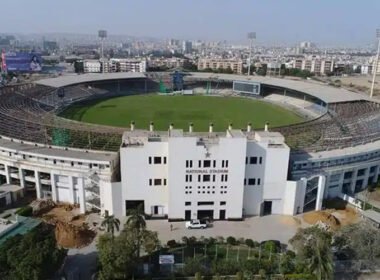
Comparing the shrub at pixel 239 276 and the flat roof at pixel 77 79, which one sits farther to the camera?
the flat roof at pixel 77 79

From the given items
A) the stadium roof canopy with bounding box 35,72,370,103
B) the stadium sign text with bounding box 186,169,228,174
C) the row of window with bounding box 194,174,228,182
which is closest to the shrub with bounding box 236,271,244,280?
the row of window with bounding box 194,174,228,182

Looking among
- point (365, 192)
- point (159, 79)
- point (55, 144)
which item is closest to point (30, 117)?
point (55, 144)

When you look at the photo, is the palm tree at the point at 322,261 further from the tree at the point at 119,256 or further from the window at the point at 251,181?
the window at the point at 251,181

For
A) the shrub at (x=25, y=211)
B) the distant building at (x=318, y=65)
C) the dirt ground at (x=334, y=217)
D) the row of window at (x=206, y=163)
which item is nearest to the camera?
the row of window at (x=206, y=163)

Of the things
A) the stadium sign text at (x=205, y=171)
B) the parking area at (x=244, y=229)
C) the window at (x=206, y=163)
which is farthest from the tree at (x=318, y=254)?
the window at (x=206, y=163)

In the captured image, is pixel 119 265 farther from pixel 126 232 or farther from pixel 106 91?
pixel 106 91

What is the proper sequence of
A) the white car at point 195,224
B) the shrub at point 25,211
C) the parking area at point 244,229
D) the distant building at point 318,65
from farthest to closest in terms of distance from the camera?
1. the distant building at point 318,65
2. the shrub at point 25,211
3. the white car at point 195,224
4. the parking area at point 244,229

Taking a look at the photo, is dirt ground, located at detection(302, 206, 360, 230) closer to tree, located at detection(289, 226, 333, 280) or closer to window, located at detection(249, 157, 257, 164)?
window, located at detection(249, 157, 257, 164)
